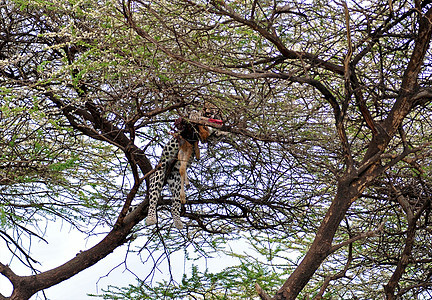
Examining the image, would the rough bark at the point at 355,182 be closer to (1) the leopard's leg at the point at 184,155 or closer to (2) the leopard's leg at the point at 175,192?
(1) the leopard's leg at the point at 184,155

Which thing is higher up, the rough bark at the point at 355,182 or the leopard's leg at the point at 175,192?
the leopard's leg at the point at 175,192

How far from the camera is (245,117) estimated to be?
4.91 meters

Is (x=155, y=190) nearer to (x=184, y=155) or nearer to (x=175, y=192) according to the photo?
(x=175, y=192)

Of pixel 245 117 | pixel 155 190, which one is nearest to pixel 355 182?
pixel 245 117

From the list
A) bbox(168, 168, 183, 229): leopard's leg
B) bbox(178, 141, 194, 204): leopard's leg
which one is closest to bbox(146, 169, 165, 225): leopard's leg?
bbox(168, 168, 183, 229): leopard's leg

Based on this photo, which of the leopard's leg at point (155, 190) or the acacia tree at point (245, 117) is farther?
the leopard's leg at point (155, 190)

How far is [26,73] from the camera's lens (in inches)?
246

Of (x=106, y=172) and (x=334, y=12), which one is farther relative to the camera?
(x=106, y=172)

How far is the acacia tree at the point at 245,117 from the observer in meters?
4.36

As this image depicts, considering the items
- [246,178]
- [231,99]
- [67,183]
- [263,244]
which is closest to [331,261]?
[263,244]

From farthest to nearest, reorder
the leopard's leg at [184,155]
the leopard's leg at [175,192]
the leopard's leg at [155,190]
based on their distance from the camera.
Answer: the leopard's leg at [175,192], the leopard's leg at [155,190], the leopard's leg at [184,155]

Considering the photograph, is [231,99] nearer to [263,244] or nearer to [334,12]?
[334,12]

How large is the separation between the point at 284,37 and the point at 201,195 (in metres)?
2.09

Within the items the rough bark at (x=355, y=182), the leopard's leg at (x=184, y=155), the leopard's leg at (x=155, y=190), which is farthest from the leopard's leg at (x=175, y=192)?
the rough bark at (x=355, y=182)
